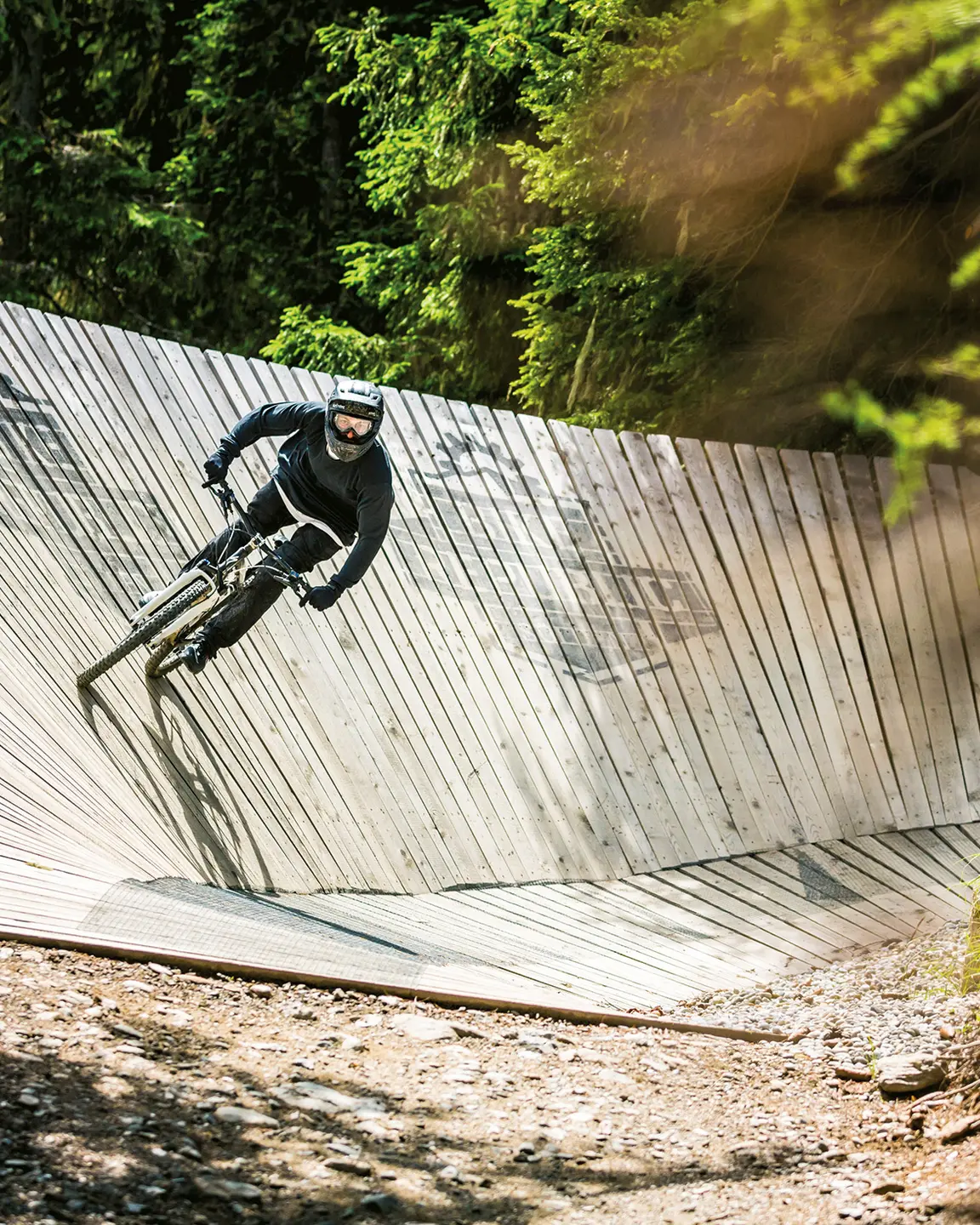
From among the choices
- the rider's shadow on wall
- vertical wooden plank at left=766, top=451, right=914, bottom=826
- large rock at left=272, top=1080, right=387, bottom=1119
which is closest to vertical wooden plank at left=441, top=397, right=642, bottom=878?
vertical wooden plank at left=766, top=451, right=914, bottom=826

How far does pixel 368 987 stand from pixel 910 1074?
1678mm

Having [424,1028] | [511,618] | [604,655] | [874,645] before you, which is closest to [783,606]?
[874,645]

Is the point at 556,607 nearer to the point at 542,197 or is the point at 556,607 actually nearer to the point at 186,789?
the point at 186,789

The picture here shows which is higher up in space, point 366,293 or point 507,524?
point 366,293

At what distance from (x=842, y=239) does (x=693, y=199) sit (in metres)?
1.19

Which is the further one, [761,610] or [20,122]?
[20,122]

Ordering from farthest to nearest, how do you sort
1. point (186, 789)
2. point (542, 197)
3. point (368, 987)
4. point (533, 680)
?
point (542, 197) < point (533, 680) < point (186, 789) < point (368, 987)

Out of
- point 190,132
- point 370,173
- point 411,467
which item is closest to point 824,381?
point 411,467

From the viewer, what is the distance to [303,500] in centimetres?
675

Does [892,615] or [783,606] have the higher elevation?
[892,615]

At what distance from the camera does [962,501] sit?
28.8ft

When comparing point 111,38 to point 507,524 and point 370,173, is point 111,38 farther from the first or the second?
point 507,524

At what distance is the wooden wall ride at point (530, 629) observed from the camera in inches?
287

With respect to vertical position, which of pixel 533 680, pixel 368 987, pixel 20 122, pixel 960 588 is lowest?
pixel 368 987
